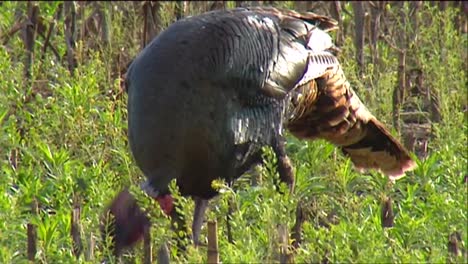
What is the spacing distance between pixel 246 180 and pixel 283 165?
64 centimetres

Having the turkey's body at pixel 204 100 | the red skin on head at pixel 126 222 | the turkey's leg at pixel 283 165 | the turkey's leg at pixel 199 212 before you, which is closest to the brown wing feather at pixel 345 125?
the turkey's leg at pixel 283 165

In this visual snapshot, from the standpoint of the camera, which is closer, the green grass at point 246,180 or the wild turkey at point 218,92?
the green grass at point 246,180

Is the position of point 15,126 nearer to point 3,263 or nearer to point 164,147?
point 164,147

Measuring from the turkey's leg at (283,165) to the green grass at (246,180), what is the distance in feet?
0.39

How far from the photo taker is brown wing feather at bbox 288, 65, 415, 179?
697 centimetres

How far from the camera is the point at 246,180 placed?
7148mm

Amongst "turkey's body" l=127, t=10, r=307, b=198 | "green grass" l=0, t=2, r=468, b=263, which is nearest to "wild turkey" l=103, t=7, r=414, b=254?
"turkey's body" l=127, t=10, r=307, b=198

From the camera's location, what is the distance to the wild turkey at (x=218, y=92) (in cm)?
→ 598

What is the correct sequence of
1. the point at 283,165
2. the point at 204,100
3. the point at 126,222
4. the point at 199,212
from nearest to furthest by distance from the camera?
1. the point at 126,222
2. the point at 204,100
3. the point at 199,212
4. the point at 283,165

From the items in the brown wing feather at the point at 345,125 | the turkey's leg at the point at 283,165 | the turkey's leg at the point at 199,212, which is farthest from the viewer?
the brown wing feather at the point at 345,125

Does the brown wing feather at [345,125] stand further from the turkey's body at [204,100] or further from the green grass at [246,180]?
the turkey's body at [204,100]

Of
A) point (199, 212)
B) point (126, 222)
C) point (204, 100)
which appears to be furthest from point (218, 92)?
point (126, 222)

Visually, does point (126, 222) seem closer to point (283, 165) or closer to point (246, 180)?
point (283, 165)

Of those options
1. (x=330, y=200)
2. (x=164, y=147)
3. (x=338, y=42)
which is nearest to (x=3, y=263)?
(x=164, y=147)
